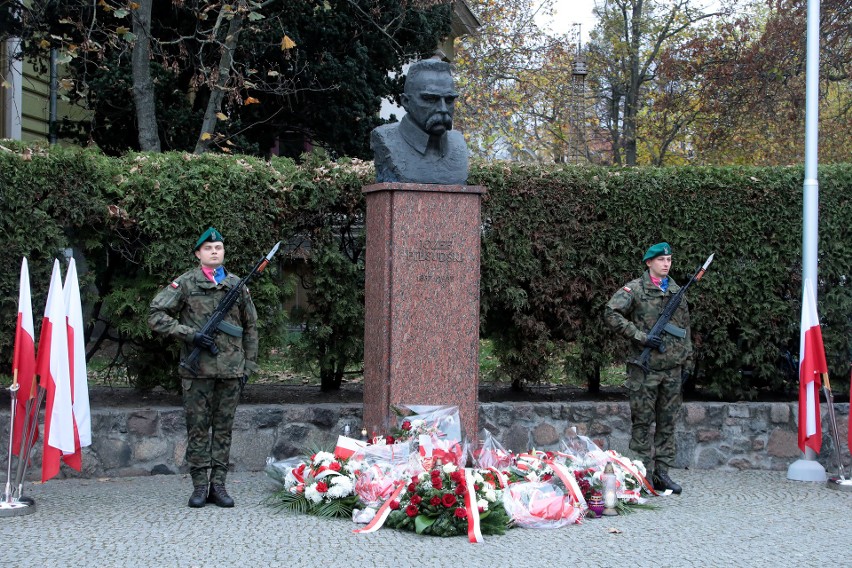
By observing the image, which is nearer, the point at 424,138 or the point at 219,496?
the point at 219,496

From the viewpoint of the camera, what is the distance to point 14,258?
27.5 feet

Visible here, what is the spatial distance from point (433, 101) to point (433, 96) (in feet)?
0.13

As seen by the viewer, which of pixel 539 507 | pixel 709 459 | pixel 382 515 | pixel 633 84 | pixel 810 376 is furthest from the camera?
pixel 633 84

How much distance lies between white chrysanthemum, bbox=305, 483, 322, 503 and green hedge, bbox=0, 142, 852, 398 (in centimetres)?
243

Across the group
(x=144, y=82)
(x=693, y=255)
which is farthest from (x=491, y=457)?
(x=144, y=82)

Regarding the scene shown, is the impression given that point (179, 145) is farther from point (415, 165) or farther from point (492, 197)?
point (415, 165)

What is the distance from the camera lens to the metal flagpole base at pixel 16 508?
686 centimetres

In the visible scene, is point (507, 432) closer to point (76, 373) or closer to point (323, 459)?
point (323, 459)

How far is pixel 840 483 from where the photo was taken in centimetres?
847

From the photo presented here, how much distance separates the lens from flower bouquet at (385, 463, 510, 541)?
649cm

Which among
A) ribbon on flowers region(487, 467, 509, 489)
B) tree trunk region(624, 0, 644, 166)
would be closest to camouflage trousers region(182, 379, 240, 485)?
ribbon on flowers region(487, 467, 509, 489)

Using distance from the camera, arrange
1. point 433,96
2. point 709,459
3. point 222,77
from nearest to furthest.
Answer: point 433,96
point 709,459
point 222,77

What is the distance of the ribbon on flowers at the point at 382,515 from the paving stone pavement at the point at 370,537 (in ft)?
0.26

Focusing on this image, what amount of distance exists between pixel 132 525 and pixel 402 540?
5.82 ft
